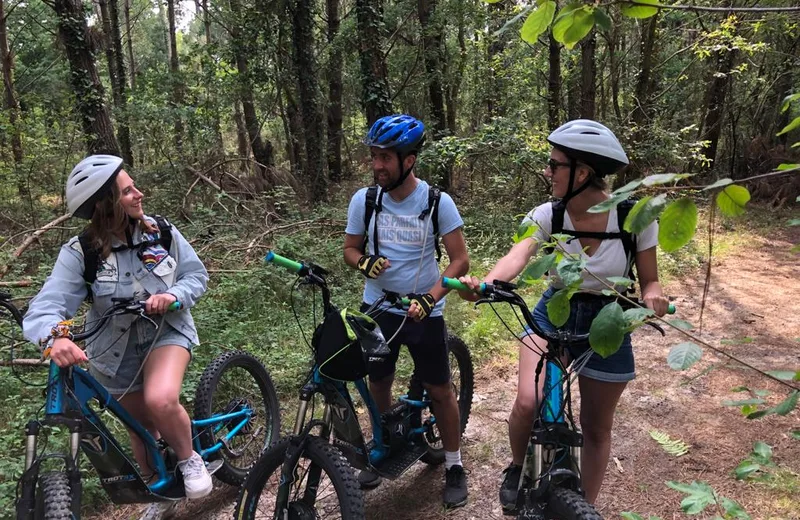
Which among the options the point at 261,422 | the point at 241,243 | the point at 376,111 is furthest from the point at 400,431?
the point at 376,111

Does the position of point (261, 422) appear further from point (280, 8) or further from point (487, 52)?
point (487, 52)

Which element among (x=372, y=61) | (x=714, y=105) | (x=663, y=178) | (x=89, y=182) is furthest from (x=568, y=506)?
(x=714, y=105)

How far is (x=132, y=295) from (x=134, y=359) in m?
0.41

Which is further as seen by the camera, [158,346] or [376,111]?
[376,111]

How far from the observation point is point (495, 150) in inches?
413

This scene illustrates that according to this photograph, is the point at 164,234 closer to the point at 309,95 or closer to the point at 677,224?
the point at 677,224

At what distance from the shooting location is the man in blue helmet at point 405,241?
3.06 m

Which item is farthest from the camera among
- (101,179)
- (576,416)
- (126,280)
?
(576,416)

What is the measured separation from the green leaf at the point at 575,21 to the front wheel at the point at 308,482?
201cm

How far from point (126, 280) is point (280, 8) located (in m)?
11.1

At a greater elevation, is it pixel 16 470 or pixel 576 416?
pixel 16 470

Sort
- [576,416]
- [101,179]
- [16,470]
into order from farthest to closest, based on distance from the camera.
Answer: [576,416]
[16,470]
[101,179]

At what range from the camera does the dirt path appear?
3426 mm

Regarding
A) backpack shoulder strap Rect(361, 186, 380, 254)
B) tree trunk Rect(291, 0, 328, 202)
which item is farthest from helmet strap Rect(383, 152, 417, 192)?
tree trunk Rect(291, 0, 328, 202)
